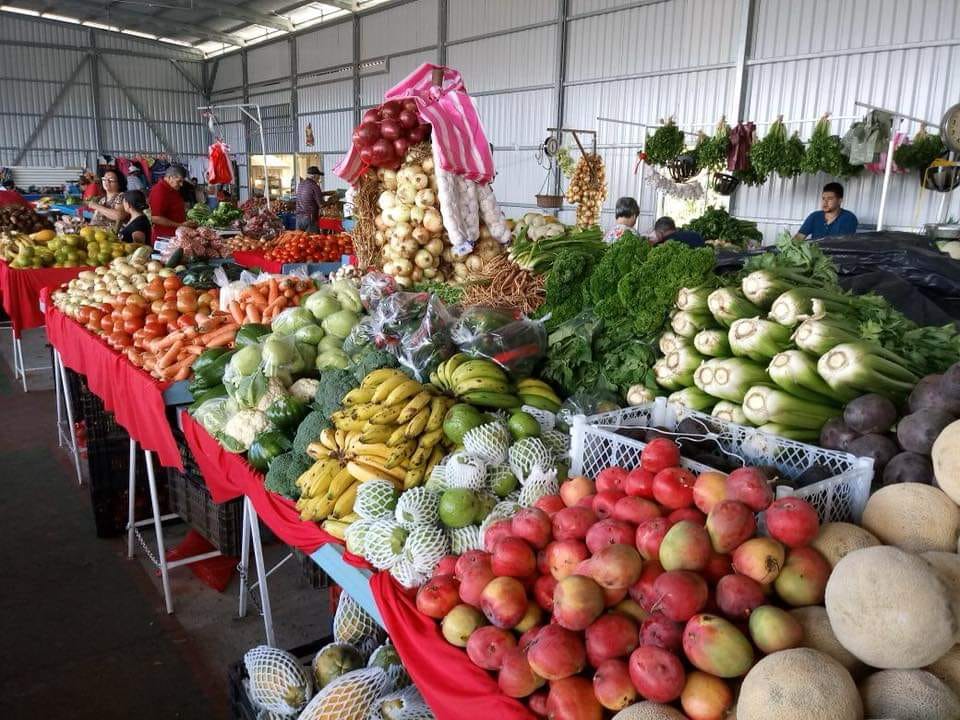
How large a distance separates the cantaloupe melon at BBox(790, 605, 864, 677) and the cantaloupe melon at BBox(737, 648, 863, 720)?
0.09 m

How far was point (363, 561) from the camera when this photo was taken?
71.6 inches

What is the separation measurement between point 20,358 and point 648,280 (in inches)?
267

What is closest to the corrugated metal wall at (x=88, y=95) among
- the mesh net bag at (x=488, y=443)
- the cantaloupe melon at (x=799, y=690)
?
the mesh net bag at (x=488, y=443)

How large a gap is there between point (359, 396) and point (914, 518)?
1492 millimetres

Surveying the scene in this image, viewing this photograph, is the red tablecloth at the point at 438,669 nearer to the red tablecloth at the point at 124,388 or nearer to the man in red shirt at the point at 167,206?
the red tablecloth at the point at 124,388

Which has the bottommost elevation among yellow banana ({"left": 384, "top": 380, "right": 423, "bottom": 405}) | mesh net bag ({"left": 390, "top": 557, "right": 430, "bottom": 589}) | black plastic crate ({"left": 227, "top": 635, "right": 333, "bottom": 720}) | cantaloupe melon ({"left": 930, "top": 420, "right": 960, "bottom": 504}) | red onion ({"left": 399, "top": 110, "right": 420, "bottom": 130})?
black plastic crate ({"left": 227, "top": 635, "right": 333, "bottom": 720})

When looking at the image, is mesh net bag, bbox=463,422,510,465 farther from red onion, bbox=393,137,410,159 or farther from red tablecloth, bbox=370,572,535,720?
red onion, bbox=393,137,410,159

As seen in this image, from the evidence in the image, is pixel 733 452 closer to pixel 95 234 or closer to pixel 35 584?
pixel 35 584

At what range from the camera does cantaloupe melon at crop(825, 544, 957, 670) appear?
A: 104 cm

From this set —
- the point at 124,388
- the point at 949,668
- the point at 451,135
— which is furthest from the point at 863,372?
the point at 124,388

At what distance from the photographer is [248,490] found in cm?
253

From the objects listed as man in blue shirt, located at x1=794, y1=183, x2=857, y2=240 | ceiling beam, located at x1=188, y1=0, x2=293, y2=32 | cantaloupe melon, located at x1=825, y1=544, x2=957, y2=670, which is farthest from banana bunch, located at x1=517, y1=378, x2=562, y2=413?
ceiling beam, located at x1=188, y1=0, x2=293, y2=32

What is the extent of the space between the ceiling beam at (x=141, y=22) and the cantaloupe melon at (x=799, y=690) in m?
23.1

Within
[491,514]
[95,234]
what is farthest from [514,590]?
[95,234]
